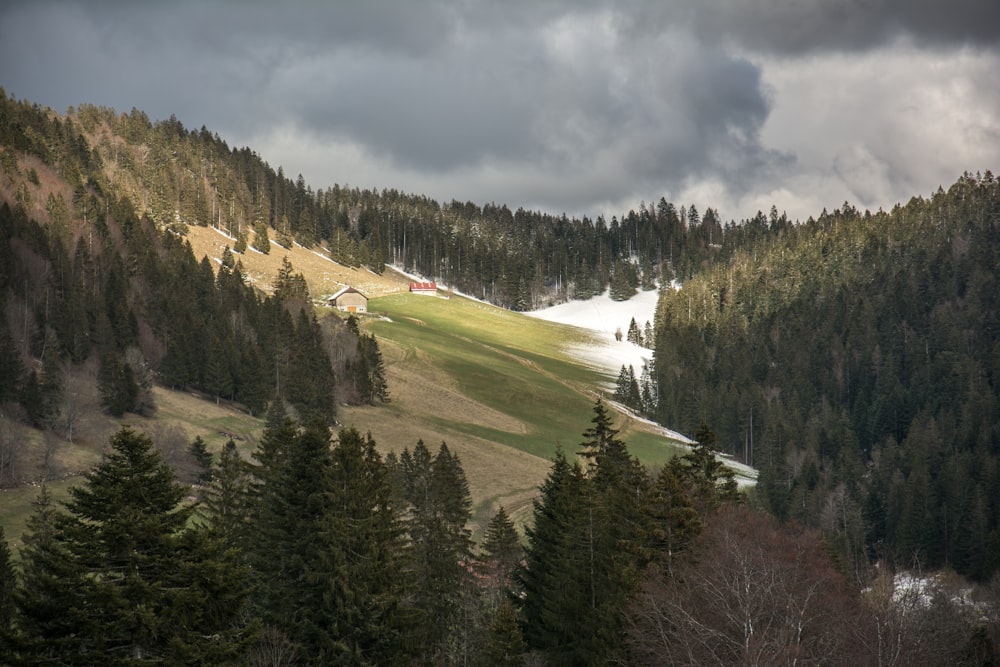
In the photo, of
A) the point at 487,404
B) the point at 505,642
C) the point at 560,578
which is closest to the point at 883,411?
the point at 487,404

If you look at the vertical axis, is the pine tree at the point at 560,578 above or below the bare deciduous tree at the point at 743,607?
below

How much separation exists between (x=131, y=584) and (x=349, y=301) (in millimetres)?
154033

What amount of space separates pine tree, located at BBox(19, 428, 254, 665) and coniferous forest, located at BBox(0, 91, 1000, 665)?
0.06 metres

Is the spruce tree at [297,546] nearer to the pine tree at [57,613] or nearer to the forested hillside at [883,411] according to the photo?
the pine tree at [57,613]

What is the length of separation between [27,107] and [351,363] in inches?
4354

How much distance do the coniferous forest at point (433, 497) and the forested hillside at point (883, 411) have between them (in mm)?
578

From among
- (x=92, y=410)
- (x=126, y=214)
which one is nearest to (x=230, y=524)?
(x=92, y=410)

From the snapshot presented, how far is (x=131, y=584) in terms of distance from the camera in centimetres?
1705

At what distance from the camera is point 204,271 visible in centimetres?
12600

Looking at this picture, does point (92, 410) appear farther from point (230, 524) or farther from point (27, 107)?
point (27, 107)

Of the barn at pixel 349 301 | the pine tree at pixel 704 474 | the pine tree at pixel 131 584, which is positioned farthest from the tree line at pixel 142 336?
the pine tree at pixel 131 584

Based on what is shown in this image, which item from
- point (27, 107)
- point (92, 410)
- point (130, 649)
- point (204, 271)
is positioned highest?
point (27, 107)

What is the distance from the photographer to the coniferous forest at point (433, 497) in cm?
1831

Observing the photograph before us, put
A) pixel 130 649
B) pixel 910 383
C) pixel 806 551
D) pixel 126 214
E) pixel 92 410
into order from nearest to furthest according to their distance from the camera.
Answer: pixel 130 649 < pixel 806 551 < pixel 92 410 < pixel 126 214 < pixel 910 383
